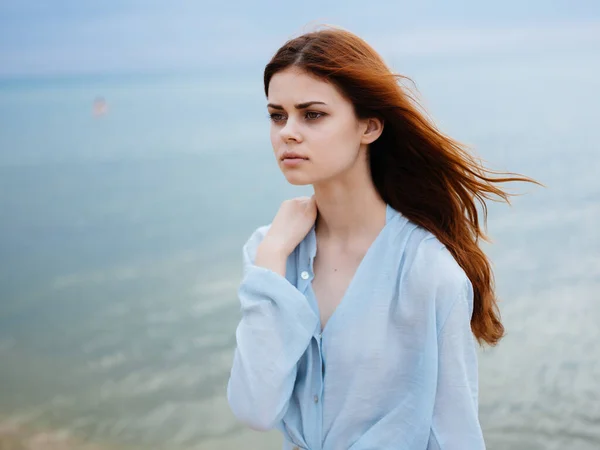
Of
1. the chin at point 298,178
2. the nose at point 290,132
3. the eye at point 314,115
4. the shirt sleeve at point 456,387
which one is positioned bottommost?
the shirt sleeve at point 456,387

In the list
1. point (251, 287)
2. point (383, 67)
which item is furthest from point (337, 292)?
point (383, 67)

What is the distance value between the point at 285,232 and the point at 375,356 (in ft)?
1.18

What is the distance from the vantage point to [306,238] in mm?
1787

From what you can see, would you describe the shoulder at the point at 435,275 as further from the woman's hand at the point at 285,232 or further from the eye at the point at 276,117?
the eye at the point at 276,117

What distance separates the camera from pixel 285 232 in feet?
5.69

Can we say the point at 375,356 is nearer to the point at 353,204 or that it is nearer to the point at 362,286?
the point at 362,286

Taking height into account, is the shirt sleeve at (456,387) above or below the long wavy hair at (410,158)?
below

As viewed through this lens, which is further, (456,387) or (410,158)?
(410,158)

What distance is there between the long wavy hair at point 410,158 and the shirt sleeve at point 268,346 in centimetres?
34

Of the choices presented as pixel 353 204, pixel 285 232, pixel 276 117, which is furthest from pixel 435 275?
pixel 276 117

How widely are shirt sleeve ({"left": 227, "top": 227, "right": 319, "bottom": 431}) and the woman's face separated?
9.5 inches

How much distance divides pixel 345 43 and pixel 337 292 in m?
0.55

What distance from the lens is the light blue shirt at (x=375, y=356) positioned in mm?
1540

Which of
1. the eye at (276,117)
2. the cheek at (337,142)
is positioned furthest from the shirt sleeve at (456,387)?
the eye at (276,117)
